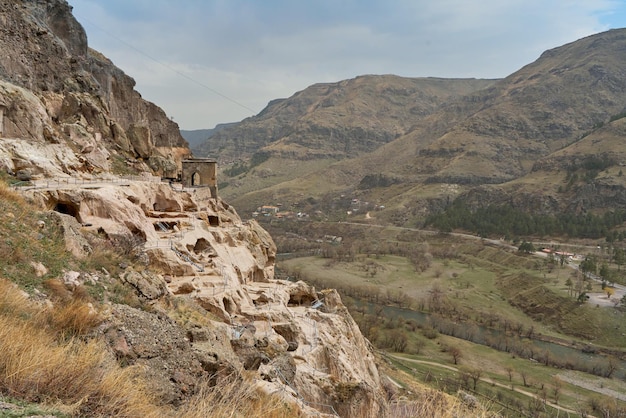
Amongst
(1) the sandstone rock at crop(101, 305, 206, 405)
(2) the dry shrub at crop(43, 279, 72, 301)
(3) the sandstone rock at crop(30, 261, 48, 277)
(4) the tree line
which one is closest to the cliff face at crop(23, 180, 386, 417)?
(1) the sandstone rock at crop(101, 305, 206, 405)

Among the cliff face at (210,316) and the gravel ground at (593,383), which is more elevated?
the cliff face at (210,316)

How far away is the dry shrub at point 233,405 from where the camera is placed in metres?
5.00

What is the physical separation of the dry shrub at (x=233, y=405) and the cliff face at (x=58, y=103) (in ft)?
49.2

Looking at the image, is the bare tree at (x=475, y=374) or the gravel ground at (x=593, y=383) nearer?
the bare tree at (x=475, y=374)

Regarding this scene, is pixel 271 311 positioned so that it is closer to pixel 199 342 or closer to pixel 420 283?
pixel 199 342

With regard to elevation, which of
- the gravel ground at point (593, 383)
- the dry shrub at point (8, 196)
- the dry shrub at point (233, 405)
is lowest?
the gravel ground at point (593, 383)

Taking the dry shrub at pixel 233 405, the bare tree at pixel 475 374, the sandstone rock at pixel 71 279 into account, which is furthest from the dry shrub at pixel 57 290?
the bare tree at pixel 475 374

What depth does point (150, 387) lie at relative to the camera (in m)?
5.86

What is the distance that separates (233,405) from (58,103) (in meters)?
31.9

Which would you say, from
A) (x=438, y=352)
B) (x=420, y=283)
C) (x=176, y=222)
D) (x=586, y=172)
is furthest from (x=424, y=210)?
(x=176, y=222)

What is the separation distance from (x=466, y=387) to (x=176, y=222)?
→ 3360 centimetres

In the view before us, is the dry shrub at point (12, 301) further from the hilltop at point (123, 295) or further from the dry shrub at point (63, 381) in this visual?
the dry shrub at point (63, 381)

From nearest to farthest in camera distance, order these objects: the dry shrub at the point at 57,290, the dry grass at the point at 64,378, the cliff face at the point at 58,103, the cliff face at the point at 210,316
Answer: the dry grass at the point at 64,378 → the cliff face at the point at 210,316 → the dry shrub at the point at 57,290 → the cliff face at the point at 58,103

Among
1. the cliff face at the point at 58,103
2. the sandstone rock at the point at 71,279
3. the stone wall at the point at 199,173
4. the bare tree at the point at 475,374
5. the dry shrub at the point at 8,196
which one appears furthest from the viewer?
the bare tree at the point at 475,374
